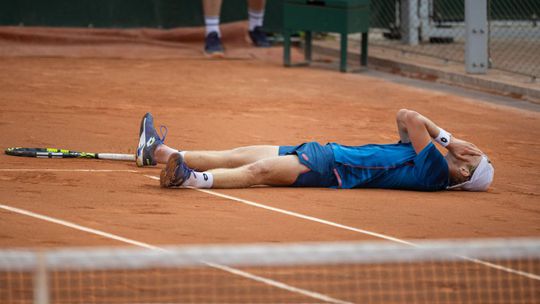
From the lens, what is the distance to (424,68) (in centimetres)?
1401

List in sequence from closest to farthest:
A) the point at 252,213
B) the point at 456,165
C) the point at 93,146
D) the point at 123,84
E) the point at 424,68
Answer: the point at 252,213 < the point at 456,165 < the point at 93,146 < the point at 123,84 < the point at 424,68

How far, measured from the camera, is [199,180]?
7.11 m

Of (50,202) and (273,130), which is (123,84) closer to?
(273,130)

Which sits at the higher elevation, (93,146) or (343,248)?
(343,248)

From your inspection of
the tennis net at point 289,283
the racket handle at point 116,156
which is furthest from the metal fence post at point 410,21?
the tennis net at point 289,283

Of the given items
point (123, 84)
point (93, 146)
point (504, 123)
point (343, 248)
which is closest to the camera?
point (343, 248)

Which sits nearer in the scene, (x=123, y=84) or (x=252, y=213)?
(x=252, y=213)

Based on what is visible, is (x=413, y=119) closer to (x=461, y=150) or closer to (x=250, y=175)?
(x=461, y=150)

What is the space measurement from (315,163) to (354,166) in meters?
0.31

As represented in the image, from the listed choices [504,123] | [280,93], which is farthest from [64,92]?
[504,123]

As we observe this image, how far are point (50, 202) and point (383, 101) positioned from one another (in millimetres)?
6128

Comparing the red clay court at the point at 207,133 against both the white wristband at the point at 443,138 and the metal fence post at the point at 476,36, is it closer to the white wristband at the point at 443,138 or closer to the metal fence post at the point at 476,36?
the white wristband at the point at 443,138

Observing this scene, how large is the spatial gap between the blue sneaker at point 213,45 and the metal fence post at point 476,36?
3.84 meters

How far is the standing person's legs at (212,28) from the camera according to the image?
14.8m
